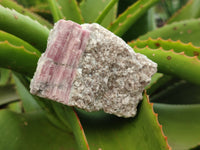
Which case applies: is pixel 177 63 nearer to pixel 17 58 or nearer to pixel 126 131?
pixel 126 131

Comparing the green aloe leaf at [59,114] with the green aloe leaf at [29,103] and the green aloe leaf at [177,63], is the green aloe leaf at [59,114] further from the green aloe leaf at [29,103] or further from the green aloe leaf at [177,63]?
the green aloe leaf at [177,63]

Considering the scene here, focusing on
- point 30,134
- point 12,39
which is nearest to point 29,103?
point 30,134

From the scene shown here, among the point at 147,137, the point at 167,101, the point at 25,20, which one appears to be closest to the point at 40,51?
the point at 25,20

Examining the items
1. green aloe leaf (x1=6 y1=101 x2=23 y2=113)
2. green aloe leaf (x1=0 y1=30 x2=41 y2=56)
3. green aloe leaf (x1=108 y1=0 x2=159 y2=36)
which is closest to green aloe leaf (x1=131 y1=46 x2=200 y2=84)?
green aloe leaf (x1=108 y1=0 x2=159 y2=36)

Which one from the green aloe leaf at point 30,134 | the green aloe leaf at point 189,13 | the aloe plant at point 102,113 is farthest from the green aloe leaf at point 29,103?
the green aloe leaf at point 189,13

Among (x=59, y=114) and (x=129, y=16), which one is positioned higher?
(x=129, y=16)

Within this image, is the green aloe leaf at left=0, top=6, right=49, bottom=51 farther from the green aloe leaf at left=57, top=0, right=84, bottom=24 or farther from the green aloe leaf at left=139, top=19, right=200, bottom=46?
the green aloe leaf at left=139, top=19, right=200, bottom=46
